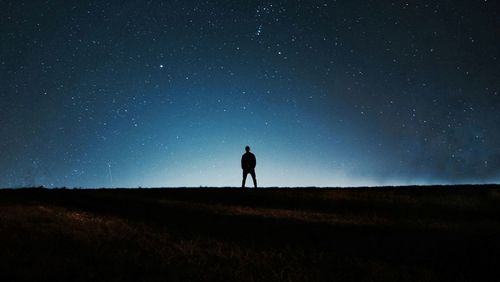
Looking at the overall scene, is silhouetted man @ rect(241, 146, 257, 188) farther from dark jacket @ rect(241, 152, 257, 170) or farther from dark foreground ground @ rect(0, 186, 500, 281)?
dark foreground ground @ rect(0, 186, 500, 281)

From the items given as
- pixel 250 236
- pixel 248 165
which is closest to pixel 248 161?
pixel 248 165

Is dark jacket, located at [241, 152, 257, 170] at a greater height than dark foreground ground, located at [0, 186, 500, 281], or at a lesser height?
greater

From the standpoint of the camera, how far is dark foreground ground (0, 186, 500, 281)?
7.58m

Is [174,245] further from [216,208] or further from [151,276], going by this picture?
[216,208]

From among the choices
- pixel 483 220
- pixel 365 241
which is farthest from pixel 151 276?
pixel 483 220

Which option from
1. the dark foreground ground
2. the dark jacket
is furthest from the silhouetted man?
the dark foreground ground

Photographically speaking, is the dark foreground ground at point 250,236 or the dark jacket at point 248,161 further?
the dark jacket at point 248,161

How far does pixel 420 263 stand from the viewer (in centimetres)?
→ 838

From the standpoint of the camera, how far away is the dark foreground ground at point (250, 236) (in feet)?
24.9

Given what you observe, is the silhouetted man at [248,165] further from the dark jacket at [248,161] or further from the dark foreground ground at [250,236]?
the dark foreground ground at [250,236]

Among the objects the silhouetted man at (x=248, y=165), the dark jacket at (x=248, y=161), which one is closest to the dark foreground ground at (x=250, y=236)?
the silhouetted man at (x=248, y=165)

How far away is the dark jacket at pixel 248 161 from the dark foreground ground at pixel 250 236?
2.67 metres

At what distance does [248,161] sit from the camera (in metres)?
21.8

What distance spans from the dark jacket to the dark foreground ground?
2.67 meters
